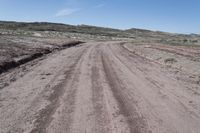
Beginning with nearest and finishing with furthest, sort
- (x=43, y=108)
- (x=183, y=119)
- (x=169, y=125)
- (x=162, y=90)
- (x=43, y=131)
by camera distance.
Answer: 1. (x=43, y=131)
2. (x=169, y=125)
3. (x=183, y=119)
4. (x=43, y=108)
5. (x=162, y=90)

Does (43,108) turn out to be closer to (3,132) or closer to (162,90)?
(3,132)

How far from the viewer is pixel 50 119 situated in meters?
7.38

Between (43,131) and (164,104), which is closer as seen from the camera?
(43,131)

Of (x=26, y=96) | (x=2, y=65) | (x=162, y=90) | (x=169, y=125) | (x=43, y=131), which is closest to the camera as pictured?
(x=43, y=131)

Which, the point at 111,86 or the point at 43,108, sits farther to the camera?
the point at 111,86

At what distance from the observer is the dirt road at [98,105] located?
6.95 m

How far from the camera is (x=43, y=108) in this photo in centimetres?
840

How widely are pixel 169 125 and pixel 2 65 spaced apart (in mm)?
12642

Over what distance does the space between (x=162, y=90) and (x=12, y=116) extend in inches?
241

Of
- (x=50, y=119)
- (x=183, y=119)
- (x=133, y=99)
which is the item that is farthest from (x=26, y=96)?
(x=183, y=119)

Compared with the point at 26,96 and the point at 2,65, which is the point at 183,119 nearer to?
the point at 26,96

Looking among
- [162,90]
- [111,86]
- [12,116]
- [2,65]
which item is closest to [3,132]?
[12,116]

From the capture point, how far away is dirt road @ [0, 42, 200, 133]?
22.8 ft

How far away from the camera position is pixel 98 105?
882 centimetres
